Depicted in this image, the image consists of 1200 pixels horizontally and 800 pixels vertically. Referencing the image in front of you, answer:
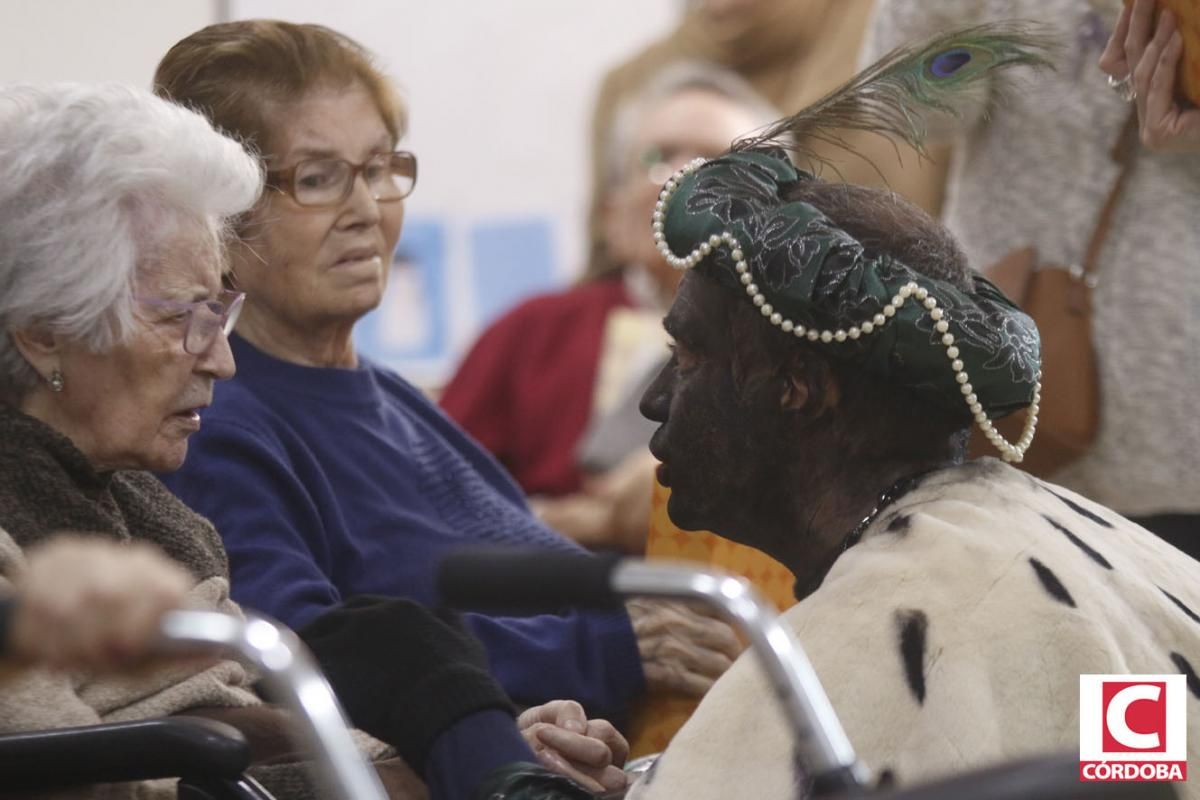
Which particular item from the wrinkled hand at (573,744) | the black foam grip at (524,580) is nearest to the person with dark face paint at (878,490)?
the wrinkled hand at (573,744)

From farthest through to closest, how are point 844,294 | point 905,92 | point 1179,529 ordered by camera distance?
point 1179,529 → point 905,92 → point 844,294

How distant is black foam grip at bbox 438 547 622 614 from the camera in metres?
1.59

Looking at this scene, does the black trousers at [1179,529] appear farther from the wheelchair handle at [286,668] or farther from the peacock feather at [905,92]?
the wheelchair handle at [286,668]

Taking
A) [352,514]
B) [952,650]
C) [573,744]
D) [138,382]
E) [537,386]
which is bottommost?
[537,386]

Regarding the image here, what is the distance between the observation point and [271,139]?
282 cm

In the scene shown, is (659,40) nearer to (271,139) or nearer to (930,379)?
(271,139)

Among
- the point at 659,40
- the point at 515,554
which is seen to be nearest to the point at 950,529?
the point at 515,554

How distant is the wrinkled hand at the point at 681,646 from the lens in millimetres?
2797

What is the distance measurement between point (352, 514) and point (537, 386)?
76.2 inches

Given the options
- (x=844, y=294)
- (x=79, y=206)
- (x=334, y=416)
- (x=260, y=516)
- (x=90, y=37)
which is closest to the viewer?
(x=844, y=294)

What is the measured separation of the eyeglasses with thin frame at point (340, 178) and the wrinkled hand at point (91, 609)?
4.68 feet

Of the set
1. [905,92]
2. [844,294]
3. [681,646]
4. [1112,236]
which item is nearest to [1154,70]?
[1112,236]

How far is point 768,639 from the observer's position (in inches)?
61.4

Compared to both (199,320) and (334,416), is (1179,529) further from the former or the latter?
(199,320)
